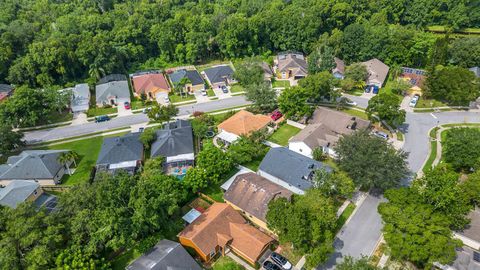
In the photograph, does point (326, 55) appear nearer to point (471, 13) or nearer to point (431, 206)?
point (431, 206)

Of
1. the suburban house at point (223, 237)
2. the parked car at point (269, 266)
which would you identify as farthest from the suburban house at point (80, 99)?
the parked car at point (269, 266)

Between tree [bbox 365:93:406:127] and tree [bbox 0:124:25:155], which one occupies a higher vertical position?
tree [bbox 365:93:406:127]

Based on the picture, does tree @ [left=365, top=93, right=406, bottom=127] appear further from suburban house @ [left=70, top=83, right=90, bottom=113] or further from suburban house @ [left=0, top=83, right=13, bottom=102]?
suburban house @ [left=0, top=83, right=13, bottom=102]

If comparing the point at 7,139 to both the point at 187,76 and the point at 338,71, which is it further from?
the point at 338,71

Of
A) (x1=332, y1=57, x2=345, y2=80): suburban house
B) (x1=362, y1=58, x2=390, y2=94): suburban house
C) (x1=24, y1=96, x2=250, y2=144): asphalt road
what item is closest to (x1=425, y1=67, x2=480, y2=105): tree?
(x1=362, y1=58, x2=390, y2=94): suburban house

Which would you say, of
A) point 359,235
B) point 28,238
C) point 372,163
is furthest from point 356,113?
point 28,238

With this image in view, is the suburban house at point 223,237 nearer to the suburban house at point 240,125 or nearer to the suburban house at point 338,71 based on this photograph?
the suburban house at point 240,125
